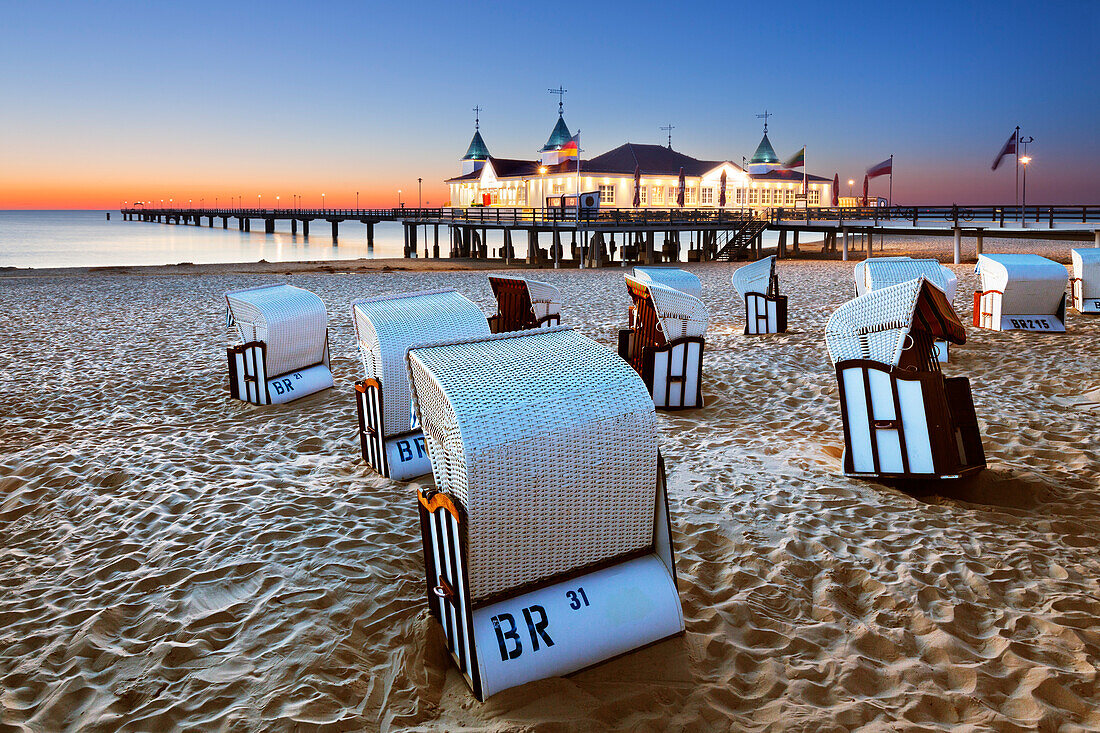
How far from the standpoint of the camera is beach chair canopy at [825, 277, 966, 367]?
4844 millimetres

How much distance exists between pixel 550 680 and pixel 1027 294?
10.9 metres

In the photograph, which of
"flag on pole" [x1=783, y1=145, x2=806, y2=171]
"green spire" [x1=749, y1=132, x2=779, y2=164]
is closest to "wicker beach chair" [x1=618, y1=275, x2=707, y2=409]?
"flag on pole" [x1=783, y1=145, x2=806, y2=171]

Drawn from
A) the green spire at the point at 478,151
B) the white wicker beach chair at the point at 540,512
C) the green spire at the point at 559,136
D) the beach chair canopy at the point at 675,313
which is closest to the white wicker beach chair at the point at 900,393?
the beach chair canopy at the point at 675,313

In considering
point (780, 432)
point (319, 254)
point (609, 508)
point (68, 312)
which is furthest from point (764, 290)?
point (319, 254)

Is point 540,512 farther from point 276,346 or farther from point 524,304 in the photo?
point 524,304

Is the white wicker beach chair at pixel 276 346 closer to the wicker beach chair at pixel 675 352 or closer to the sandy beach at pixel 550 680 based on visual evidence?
the sandy beach at pixel 550 680

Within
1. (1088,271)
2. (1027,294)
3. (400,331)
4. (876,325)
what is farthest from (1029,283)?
(400,331)

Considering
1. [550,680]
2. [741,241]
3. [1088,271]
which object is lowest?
[550,680]

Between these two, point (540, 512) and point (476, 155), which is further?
point (476, 155)

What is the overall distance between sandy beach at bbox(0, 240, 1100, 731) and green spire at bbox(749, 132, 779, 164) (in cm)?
4682

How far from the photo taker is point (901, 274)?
29.5 ft

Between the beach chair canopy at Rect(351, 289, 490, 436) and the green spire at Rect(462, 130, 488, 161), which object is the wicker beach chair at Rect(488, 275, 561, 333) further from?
the green spire at Rect(462, 130, 488, 161)

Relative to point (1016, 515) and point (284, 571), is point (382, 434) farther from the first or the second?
point (1016, 515)

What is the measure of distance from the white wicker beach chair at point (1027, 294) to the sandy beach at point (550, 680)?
3.87m
